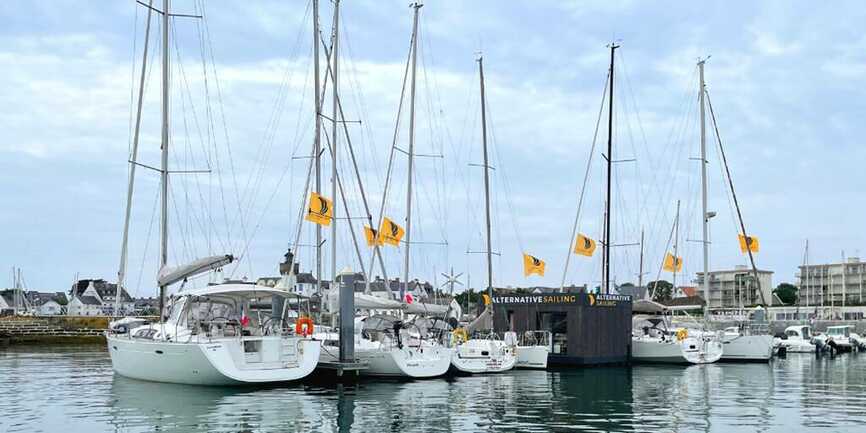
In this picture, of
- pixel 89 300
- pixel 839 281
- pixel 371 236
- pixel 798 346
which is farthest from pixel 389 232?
pixel 839 281

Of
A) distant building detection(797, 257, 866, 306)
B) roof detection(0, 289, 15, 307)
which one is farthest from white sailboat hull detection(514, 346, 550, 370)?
distant building detection(797, 257, 866, 306)

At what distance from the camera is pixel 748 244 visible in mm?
60469

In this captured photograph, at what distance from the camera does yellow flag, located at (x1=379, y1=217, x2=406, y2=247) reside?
4600 centimetres

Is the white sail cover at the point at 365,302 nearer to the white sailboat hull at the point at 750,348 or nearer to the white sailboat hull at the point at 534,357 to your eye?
the white sailboat hull at the point at 534,357

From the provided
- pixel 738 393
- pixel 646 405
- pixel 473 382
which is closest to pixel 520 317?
pixel 473 382

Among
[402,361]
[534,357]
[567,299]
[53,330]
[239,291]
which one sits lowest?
[53,330]

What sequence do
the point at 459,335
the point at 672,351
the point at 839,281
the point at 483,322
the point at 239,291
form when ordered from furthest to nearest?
the point at 839,281 → the point at 672,351 → the point at 483,322 → the point at 459,335 → the point at 239,291

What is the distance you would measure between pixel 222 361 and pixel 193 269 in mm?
6272

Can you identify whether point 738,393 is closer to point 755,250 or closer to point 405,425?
point 405,425

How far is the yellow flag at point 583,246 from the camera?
5400 centimetres

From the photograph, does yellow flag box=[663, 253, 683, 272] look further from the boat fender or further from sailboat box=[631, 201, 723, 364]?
the boat fender

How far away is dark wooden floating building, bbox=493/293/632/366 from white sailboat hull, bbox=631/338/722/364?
203 centimetres

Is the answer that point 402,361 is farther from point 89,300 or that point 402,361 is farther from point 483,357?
point 89,300

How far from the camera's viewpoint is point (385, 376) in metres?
37.1
